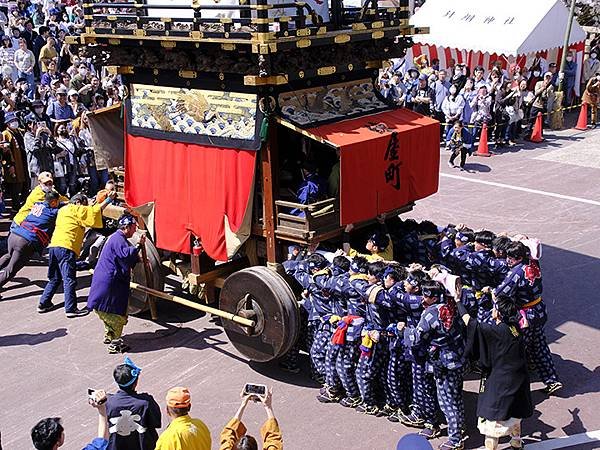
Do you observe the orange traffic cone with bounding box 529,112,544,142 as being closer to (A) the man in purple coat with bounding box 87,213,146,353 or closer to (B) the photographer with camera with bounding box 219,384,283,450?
(A) the man in purple coat with bounding box 87,213,146,353

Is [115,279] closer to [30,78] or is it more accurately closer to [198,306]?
[198,306]

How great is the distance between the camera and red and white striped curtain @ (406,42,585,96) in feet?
71.6

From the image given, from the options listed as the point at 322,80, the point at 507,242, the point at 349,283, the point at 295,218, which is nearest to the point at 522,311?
the point at 507,242

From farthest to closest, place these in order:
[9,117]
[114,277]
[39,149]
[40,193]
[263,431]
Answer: [9,117] < [39,149] < [40,193] < [114,277] < [263,431]

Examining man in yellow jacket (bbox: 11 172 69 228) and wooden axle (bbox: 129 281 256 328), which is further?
man in yellow jacket (bbox: 11 172 69 228)

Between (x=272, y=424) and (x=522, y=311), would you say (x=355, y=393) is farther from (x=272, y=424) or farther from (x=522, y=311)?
(x=272, y=424)

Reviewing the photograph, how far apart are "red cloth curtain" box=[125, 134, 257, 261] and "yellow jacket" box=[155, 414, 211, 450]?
4103 mm

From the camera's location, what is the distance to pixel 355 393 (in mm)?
8523

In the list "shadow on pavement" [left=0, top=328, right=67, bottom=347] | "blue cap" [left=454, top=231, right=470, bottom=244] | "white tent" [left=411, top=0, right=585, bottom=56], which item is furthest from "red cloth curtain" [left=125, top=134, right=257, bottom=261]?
"white tent" [left=411, top=0, right=585, bottom=56]

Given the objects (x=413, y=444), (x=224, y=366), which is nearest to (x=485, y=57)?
(x=224, y=366)

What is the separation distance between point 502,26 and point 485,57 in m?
0.92

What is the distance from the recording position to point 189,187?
9.86m

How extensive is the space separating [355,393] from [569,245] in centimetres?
588

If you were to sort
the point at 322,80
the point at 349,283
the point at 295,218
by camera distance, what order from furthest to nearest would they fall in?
1. the point at 322,80
2. the point at 295,218
3. the point at 349,283
